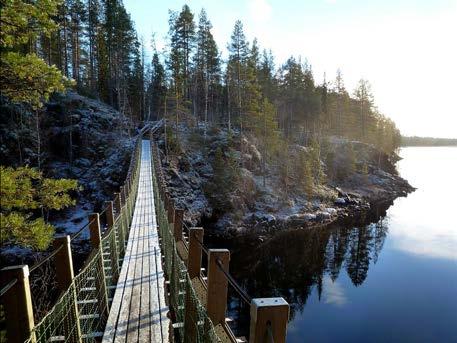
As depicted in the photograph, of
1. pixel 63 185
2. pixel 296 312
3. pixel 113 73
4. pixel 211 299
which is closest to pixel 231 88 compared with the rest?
pixel 113 73

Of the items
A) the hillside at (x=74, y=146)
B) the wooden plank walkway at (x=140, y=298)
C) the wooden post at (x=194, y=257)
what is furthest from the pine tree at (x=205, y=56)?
the wooden post at (x=194, y=257)

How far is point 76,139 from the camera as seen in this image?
29.5 meters

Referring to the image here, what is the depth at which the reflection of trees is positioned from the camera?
18812 mm

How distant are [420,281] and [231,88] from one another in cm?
3020

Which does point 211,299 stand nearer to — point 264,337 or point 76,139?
point 264,337

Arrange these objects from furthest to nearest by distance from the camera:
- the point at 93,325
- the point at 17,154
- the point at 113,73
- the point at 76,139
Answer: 1. the point at 113,73
2. the point at 76,139
3. the point at 17,154
4. the point at 93,325

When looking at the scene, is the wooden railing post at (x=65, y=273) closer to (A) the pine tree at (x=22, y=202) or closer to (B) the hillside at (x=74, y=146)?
(A) the pine tree at (x=22, y=202)

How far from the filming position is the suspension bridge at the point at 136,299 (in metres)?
2.61

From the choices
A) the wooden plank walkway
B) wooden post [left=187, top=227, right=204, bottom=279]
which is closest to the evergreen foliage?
the wooden plank walkway

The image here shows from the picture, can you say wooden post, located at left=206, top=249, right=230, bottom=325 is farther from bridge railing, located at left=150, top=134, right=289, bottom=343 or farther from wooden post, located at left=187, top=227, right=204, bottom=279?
wooden post, located at left=187, top=227, right=204, bottom=279

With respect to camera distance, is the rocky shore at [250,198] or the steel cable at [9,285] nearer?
the steel cable at [9,285]

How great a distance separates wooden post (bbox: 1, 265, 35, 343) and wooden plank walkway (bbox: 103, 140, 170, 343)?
1932 millimetres

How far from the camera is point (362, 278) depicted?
20297 mm

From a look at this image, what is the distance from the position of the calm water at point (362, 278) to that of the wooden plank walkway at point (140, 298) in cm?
799
